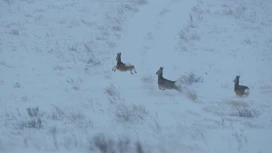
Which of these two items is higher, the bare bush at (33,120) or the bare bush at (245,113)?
the bare bush at (245,113)

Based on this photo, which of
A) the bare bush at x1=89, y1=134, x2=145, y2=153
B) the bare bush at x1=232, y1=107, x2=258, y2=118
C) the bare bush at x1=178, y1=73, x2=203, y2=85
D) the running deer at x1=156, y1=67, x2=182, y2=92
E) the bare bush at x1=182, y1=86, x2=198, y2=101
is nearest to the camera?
the bare bush at x1=89, y1=134, x2=145, y2=153

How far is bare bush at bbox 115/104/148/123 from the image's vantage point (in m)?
9.76

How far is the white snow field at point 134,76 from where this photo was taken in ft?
28.9

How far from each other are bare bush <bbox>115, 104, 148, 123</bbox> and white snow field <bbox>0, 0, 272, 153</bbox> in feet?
0.06

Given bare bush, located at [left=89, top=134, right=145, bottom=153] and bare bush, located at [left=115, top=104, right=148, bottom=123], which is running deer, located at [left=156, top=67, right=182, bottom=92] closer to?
bare bush, located at [left=115, top=104, right=148, bottom=123]

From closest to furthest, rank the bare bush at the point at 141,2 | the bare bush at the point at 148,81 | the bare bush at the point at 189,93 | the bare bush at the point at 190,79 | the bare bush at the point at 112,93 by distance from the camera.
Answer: the bare bush at the point at 112,93
the bare bush at the point at 189,93
the bare bush at the point at 148,81
the bare bush at the point at 190,79
the bare bush at the point at 141,2

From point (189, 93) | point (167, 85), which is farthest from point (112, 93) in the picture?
point (189, 93)

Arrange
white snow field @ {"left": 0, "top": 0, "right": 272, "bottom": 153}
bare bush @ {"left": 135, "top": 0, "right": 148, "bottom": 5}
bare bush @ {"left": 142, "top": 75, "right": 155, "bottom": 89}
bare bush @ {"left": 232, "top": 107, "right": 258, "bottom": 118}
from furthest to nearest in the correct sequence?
bare bush @ {"left": 135, "top": 0, "right": 148, "bottom": 5}
bare bush @ {"left": 142, "top": 75, "right": 155, "bottom": 89}
bare bush @ {"left": 232, "top": 107, "right": 258, "bottom": 118}
white snow field @ {"left": 0, "top": 0, "right": 272, "bottom": 153}

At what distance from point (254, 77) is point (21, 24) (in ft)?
31.9

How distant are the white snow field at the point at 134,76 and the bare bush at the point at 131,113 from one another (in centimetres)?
2

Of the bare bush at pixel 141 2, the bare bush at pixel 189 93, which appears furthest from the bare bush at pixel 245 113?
the bare bush at pixel 141 2

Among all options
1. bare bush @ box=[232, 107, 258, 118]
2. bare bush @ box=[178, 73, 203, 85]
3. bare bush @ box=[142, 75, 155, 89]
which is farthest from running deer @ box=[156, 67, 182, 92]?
bare bush @ box=[232, 107, 258, 118]

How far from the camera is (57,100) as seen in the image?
1132 cm

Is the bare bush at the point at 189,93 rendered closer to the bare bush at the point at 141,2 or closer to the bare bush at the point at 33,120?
the bare bush at the point at 33,120
